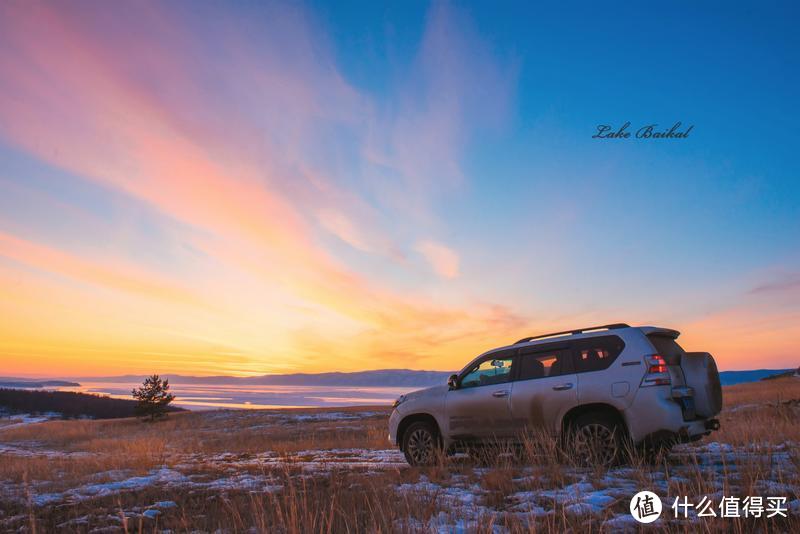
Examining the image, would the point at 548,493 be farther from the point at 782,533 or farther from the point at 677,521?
the point at 782,533

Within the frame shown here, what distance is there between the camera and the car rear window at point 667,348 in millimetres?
7928

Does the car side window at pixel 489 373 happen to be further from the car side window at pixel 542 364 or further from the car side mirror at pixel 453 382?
the car side window at pixel 542 364

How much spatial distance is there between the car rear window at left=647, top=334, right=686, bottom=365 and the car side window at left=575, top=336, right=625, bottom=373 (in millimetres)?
514

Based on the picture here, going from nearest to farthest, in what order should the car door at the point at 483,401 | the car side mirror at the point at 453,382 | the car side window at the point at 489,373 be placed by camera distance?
the car door at the point at 483,401 → the car side window at the point at 489,373 → the car side mirror at the point at 453,382

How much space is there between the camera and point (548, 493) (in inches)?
231

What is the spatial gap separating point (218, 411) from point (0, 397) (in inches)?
1786

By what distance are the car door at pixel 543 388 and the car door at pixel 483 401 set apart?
0.20 metres

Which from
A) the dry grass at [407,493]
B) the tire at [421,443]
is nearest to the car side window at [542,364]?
the dry grass at [407,493]

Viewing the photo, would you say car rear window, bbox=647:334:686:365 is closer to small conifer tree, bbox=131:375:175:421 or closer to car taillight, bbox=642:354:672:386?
car taillight, bbox=642:354:672:386

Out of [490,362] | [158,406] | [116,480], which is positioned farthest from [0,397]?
[490,362]

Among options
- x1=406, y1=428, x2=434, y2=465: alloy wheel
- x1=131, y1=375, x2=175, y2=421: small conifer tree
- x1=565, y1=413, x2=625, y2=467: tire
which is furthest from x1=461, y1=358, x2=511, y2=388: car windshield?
x1=131, y1=375, x2=175, y2=421: small conifer tree

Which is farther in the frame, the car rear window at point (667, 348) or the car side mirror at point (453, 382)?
the car side mirror at point (453, 382)

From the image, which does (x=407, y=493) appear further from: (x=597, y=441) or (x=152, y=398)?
(x=152, y=398)

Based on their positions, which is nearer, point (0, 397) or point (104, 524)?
point (104, 524)
